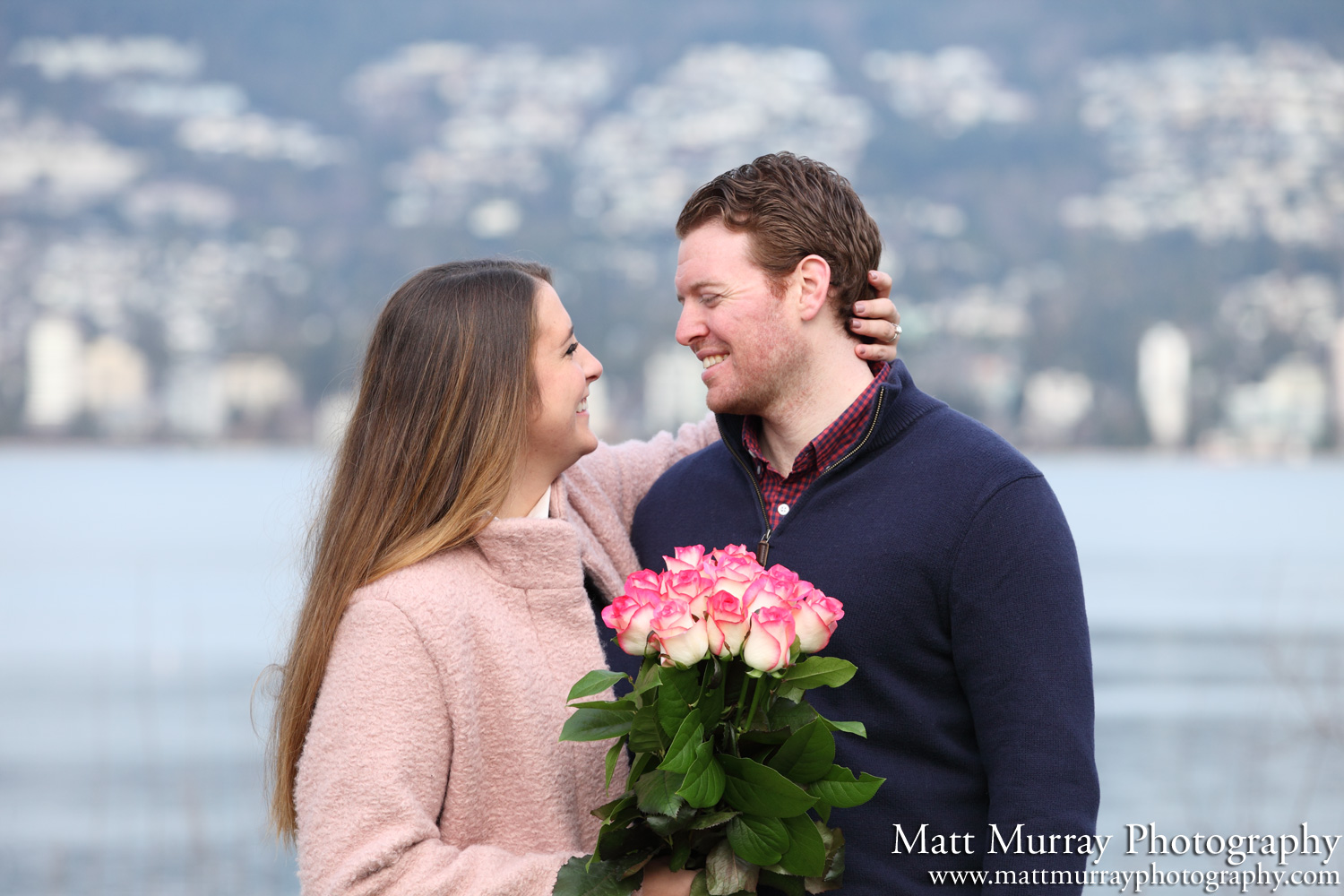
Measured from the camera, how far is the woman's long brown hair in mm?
2494

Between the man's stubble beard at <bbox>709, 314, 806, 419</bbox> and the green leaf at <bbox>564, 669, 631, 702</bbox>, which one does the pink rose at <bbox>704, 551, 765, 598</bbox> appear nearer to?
the green leaf at <bbox>564, 669, 631, 702</bbox>

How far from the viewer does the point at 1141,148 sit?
112 metres

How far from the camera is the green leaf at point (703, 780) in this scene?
6.39 feet

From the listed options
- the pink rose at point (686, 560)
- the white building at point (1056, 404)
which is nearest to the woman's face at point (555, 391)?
the pink rose at point (686, 560)

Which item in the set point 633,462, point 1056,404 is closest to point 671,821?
point 633,462

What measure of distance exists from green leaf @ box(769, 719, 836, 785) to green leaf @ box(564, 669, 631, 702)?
30cm

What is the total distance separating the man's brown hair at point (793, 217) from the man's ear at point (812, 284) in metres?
0.02

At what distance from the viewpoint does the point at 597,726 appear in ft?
6.86

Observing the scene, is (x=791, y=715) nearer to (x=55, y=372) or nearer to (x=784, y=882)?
(x=784, y=882)

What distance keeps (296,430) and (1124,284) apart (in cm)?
6395

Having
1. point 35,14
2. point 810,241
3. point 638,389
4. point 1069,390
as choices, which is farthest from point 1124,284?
point 35,14

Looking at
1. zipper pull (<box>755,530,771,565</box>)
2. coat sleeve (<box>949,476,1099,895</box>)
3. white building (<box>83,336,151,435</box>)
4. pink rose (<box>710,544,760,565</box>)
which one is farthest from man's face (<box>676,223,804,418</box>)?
white building (<box>83,336,151,435</box>)

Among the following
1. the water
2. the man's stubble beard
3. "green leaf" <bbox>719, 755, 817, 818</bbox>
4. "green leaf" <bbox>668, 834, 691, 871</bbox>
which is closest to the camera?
"green leaf" <bbox>719, 755, 817, 818</bbox>

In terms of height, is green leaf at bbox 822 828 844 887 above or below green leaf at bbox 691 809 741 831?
below
